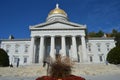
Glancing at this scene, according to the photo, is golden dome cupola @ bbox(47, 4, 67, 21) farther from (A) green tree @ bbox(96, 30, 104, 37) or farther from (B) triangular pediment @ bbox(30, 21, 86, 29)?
(A) green tree @ bbox(96, 30, 104, 37)

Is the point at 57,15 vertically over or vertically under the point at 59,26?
over

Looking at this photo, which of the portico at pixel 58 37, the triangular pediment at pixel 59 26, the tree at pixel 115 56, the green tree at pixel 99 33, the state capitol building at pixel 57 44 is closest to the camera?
the tree at pixel 115 56

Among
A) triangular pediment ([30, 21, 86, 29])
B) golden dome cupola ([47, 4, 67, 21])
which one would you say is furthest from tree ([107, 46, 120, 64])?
golden dome cupola ([47, 4, 67, 21])

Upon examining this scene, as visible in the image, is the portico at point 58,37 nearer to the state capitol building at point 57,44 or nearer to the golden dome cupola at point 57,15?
the state capitol building at point 57,44

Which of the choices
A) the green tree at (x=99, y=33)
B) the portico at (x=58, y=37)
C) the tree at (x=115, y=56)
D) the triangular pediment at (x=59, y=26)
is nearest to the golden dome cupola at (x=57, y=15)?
the triangular pediment at (x=59, y=26)

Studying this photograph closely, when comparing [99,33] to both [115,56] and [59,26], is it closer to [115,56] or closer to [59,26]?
[59,26]

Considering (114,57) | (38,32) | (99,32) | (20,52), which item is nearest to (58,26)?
(38,32)

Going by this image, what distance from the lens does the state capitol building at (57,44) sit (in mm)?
48753

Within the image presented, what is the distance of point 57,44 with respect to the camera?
176 ft

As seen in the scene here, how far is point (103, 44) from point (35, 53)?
21.6 meters

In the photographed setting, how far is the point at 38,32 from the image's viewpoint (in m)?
50.0

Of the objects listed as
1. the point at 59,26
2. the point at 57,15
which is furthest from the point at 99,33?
the point at 59,26

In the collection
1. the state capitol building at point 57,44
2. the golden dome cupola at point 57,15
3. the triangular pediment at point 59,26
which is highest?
the golden dome cupola at point 57,15

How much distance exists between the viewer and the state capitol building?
160 ft
